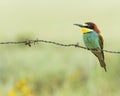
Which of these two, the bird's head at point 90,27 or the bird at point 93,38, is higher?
the bird's head at point 90,27

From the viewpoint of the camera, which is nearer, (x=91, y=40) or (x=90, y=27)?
(x=90, y=27)

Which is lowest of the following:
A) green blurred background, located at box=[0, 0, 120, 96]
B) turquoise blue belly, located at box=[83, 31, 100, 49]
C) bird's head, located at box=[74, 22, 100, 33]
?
green blurred background, located at box=[0, 0, 120, 96]

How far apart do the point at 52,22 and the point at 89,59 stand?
11305mm

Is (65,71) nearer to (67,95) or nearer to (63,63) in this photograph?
(63,63)

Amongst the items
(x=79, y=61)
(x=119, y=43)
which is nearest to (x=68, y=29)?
(x=119, y=43)

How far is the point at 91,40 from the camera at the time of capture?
718 cm

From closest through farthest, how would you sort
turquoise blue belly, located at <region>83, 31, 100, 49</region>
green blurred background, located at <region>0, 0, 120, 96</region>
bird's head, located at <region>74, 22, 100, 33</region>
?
bird's head, located at <region>74, 22, 100, 33</region> < turquoise blue belly, located at <region>83, 31, 100, 49</region> < green blurred background, located at <region>0, 0, 120, 96</region>

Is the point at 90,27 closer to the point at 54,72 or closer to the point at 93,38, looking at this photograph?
the point at 93,38

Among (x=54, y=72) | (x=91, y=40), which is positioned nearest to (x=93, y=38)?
(x=91, y=40)

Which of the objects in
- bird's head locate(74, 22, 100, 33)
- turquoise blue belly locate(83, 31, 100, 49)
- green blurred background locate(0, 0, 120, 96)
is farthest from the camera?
green blurred background locate(0, 0, 120, 96)

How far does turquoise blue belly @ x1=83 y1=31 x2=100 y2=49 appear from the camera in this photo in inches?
281

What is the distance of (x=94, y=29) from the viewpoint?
700 cm

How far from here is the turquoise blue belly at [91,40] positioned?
714 cm

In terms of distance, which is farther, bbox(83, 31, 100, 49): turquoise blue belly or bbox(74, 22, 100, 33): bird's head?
bbox(83, 31, 100, 49): turquoise blue belly
